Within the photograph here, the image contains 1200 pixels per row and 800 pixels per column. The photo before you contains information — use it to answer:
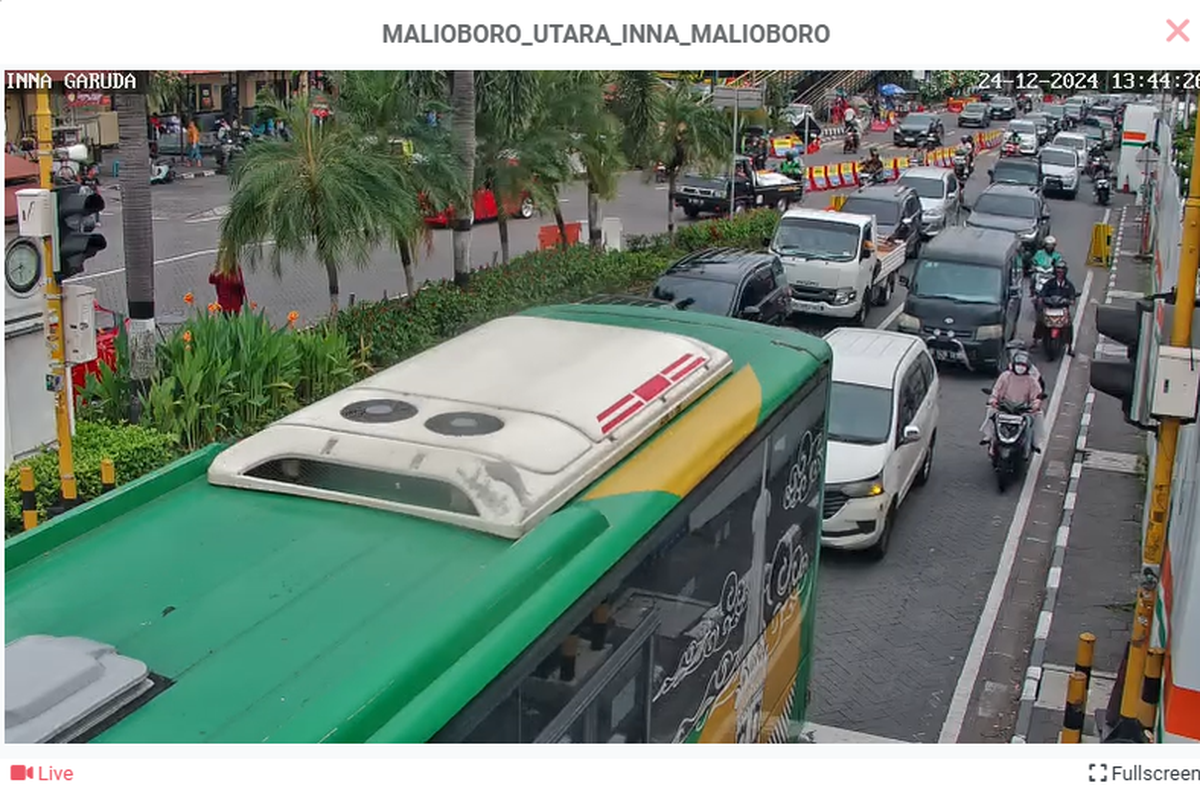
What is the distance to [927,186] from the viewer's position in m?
26.2

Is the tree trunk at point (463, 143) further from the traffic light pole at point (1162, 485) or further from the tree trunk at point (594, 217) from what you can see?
the traffic light pole at point (1162, 485)

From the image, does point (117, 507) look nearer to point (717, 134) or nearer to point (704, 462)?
point (704, 462)

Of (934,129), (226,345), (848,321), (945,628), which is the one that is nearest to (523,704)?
(945,628)

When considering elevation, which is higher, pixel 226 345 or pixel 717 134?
pixel 717 134

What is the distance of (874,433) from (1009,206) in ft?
48.4

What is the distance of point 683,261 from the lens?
1497cm

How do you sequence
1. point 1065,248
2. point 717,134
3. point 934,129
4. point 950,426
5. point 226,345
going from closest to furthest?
point 226,345 → point 950,426 → point 717,134 → point 1065,248 → point 934,129

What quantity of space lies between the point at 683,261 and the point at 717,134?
18.6 ft

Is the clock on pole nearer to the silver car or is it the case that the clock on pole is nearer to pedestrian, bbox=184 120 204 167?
the silver car

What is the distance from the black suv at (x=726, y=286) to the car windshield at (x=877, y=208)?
6965 mm

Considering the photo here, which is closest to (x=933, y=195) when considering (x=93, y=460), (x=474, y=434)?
(x=93, y=460)

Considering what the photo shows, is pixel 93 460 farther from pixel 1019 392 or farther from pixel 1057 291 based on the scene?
pixel 1057 291

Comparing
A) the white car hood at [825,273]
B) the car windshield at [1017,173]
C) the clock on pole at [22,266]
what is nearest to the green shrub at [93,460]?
Result: the clock on pole at [22,266]

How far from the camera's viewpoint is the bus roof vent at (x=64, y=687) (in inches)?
116
